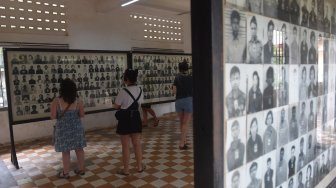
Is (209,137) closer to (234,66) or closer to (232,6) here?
(234,66)

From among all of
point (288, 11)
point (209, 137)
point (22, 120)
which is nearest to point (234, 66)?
point (209, 137)

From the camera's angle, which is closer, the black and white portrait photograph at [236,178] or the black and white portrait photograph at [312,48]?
the black and white portrait photograph at [236,178]

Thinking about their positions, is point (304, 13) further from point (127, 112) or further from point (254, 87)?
point (127, 112)

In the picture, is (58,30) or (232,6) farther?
(58,30)

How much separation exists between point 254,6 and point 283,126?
2.70 feet

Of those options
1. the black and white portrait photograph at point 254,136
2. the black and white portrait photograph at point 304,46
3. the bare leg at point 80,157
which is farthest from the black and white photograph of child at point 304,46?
the bare leg at point 80,157

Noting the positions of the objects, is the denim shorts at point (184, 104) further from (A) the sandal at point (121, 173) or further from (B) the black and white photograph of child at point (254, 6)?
(B) the black and white photograph of child at point (254, 6)

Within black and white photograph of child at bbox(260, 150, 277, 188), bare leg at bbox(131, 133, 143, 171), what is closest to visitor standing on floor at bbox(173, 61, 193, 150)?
bare leg at bbox(131, 133, 143, 171)

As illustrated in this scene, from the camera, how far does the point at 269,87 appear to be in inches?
60.2

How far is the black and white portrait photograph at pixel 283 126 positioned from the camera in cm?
166

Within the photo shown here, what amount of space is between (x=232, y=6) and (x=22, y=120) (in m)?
3.99

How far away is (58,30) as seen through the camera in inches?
223

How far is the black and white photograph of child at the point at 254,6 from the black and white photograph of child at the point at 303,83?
2.41 ft

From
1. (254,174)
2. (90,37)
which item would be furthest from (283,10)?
(90,37)
